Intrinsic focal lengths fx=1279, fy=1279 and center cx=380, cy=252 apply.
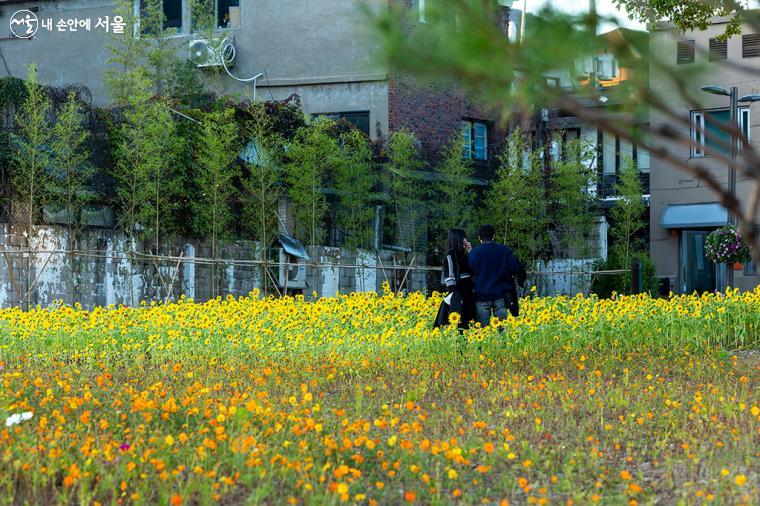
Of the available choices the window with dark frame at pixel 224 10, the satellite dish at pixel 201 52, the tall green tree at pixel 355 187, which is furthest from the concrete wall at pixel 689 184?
the satellite dish at pixel 201 52

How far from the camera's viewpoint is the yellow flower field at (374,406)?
258 inches

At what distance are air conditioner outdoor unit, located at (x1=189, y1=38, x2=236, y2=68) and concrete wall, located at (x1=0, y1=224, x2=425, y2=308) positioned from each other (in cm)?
674

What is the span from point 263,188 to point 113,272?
14.2ft

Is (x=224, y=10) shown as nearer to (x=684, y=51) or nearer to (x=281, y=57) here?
(x=281, y=57)

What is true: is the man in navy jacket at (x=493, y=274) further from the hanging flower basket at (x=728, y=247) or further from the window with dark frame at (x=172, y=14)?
the window with dark frame at (x=172, y=14)

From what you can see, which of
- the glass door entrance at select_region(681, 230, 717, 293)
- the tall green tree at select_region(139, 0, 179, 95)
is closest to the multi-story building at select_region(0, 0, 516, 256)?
the tall green tree at select_region(139, 0, 179, 95)

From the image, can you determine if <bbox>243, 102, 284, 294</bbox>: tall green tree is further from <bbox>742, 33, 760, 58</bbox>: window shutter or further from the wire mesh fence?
<bbox>742, 33, 760, 58</bbox>: window shutter

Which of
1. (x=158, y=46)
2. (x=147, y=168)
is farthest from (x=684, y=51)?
(x=158, y=46)

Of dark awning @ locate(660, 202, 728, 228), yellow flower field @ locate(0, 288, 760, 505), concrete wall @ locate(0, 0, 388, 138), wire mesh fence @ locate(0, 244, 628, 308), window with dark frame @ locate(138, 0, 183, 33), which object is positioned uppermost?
window with dark frame @ locate(138, 0, 183, 33)

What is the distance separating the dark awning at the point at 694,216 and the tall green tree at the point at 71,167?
1915 centimetres

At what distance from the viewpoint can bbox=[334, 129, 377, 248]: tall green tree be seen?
30.2m

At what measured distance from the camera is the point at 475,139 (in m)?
36.2

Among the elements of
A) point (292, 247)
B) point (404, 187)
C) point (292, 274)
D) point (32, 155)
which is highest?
point (32, 155)

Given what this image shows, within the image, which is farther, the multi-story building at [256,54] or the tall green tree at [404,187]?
the multi-story building at [256,54]
